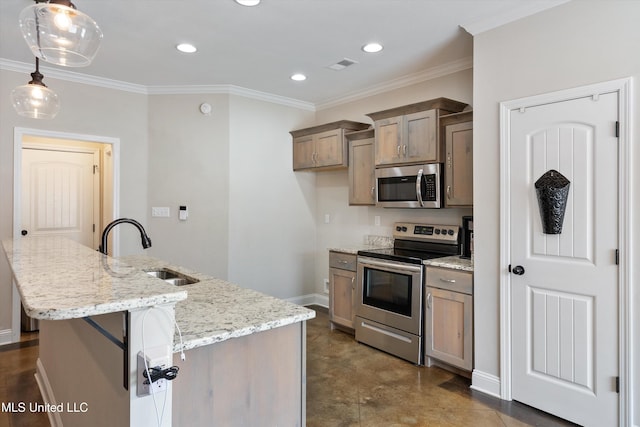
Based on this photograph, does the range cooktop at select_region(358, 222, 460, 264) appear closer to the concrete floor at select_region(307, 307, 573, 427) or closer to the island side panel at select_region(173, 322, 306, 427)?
the concrete floor at select_region(307, 307, 573, 427)

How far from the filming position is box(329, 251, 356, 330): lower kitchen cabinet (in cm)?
406

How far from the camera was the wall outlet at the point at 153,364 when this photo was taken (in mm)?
1111

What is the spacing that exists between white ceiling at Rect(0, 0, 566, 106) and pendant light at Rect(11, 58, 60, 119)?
0.62 m

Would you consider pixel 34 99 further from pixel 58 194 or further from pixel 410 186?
pixel 410 186

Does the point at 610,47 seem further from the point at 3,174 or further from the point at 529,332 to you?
the point at 3,174

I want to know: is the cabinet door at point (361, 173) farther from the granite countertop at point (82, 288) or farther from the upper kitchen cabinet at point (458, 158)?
the granite countertop at point (82, 288)

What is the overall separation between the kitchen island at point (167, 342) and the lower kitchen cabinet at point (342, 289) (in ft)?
7.43

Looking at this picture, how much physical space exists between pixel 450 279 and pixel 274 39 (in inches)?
94.8

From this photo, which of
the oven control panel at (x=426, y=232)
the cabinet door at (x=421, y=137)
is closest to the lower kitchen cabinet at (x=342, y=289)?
the oven control panel at (x=426, y=232)

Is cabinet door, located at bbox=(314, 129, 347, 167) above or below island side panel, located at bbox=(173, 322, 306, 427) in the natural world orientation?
above

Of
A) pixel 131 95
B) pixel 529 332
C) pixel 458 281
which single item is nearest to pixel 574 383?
pixel 529 332

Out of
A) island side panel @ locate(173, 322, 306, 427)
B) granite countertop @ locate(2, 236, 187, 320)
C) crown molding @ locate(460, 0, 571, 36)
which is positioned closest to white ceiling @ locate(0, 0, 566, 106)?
crown molding @ locate(460, 0, 571, 36)

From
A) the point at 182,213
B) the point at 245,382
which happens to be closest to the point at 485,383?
the point at 245,382

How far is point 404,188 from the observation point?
3.79 meters
